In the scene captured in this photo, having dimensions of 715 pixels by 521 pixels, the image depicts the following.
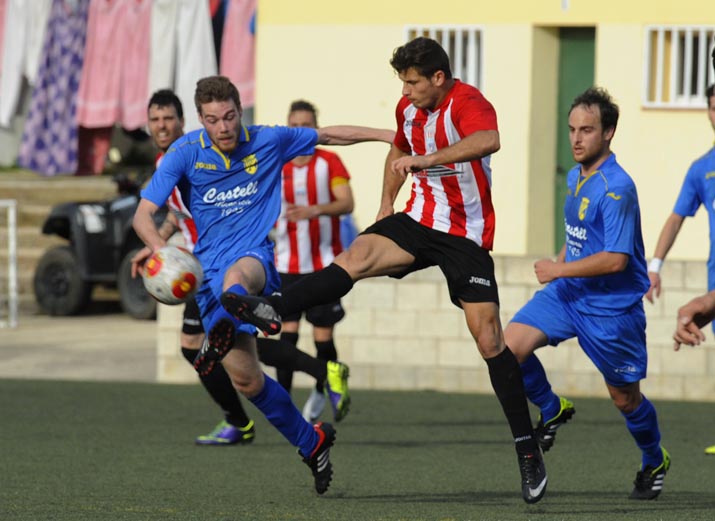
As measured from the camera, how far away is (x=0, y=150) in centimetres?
2222

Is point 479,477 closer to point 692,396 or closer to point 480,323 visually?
point 480,323

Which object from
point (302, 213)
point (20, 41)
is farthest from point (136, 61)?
point (302, 213)

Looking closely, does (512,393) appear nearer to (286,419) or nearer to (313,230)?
(286,419)

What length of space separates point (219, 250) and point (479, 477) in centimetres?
194

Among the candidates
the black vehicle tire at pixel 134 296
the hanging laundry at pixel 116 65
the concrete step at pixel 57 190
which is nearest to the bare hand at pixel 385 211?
the black vehicle tire at pixel 134 296

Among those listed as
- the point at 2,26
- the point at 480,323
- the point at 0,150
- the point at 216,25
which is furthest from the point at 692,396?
the point at 0,150

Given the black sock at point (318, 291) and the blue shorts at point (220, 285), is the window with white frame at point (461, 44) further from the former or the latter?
the black sock at point (318, 291)

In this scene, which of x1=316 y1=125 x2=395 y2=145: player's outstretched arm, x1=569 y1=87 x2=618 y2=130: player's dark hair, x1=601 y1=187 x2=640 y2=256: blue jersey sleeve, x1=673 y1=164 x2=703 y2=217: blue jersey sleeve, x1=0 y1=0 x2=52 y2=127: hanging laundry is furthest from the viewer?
x1=0 y1=0 x2=52 y2=127: hanging laundry

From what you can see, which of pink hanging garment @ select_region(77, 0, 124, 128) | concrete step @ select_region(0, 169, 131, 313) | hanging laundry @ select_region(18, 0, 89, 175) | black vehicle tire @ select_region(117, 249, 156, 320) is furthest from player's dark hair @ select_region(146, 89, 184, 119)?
hanging laundry @ select_region(18, 0, 89, 175)

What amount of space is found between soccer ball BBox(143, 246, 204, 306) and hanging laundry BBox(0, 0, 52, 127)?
12670 millimetres

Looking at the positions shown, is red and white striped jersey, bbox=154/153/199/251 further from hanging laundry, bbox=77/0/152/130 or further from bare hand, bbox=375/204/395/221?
hanging laundry, bbox=77/0/152/130

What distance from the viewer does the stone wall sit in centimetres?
1259

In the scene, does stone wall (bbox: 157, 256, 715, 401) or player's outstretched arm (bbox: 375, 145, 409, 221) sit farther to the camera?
stone wall (bbox: 157, 256, 715, 401)

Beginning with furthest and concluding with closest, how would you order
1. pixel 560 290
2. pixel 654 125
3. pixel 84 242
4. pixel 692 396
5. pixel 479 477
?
1. pixel 84 242
2. pixel 654 125
3. pixel 692 396
4. pixel 479 477
5. pixel 560 290
